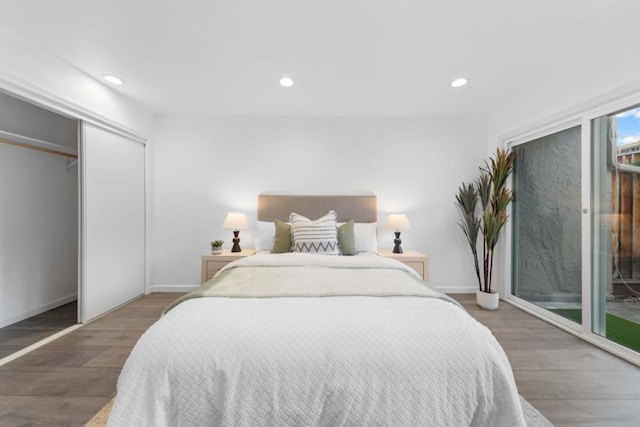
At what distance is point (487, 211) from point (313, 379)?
9.41 ft

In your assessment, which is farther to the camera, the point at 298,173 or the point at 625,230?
the point at 298,173

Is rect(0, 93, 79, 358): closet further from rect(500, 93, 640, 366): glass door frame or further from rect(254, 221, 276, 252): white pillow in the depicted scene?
rect(500, 93, 640, 366): glass door frame

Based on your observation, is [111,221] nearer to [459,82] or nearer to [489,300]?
[459,82]

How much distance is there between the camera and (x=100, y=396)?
1.54 meters

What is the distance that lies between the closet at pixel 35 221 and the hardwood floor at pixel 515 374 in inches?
19.3

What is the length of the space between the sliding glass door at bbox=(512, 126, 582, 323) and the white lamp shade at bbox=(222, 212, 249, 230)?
126 inches

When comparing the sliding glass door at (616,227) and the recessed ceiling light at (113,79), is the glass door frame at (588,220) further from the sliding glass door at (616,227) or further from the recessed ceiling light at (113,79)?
the recessed ceiling light at (113,79)

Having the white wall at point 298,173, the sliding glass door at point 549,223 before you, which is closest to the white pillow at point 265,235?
the white wall at point 298,173

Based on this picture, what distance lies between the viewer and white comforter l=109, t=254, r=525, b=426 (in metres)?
0.94

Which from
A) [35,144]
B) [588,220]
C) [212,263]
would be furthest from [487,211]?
[35,144]

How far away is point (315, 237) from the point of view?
2.68 meters

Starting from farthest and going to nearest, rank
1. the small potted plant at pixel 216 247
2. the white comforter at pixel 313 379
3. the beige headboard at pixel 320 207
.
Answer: the beige headboard at pixel 320 207
the small potted plant at pixel 216 247
the white comforter at pixel 313 379

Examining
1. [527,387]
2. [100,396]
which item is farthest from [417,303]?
[100,396]

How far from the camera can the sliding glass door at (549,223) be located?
2.38 metres
